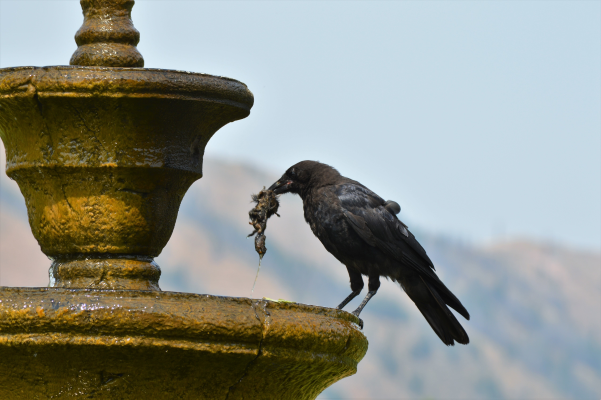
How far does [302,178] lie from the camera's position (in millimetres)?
6934

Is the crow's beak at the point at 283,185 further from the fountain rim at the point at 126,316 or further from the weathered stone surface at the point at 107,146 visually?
the fountain rim at the point at 126,316

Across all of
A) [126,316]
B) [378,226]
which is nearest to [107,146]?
[126,316]

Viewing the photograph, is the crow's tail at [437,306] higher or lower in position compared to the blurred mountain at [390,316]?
higher

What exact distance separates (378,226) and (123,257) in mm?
2763

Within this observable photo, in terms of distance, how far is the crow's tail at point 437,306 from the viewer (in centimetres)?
699

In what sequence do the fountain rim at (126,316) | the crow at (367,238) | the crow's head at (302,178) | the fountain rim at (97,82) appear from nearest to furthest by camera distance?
1. the fountain rim at (126,316)
2. the fountain rim at (97,82)
3. the crow at (367,238)
4. the crow's head at (302,178)

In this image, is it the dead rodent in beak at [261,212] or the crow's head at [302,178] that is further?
the crow's head at [302,178]

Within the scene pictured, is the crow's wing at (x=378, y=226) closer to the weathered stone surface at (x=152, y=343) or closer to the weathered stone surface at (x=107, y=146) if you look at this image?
the weathered stone surface at (x=107, y=146)

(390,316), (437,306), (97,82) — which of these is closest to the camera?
(97,82)

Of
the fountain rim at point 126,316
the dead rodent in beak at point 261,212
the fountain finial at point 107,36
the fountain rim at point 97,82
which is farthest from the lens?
the dead rodent in beak at point 261,212

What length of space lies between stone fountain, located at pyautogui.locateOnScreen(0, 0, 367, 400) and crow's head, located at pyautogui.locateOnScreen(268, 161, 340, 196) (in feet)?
7.60

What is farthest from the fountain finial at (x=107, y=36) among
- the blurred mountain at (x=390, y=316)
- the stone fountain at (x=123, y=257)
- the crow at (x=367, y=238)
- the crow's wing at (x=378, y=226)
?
the blurred mountain at (x=390, y=316)

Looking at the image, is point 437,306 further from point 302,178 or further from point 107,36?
point 107,36

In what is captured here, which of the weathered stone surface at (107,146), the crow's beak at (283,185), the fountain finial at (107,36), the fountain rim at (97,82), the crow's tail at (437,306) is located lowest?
the crow's tail at (437,306)
